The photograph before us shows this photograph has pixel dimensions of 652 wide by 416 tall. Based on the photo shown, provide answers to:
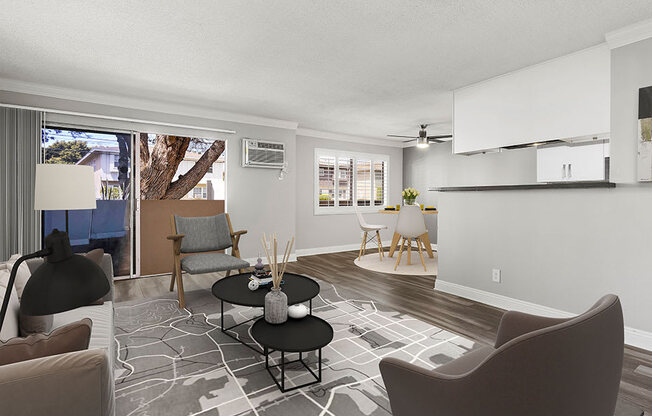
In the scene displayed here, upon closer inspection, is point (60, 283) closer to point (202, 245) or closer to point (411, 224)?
point (202, 245)

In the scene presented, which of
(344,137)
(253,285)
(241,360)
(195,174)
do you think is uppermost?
(344,137)

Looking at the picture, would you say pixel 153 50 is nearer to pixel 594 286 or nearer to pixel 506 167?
pixel 594 286

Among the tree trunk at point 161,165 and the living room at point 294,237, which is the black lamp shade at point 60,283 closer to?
the living room at point 294,237

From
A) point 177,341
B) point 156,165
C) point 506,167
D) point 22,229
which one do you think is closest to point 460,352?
point 177,341

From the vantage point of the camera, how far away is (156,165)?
20.7 ft

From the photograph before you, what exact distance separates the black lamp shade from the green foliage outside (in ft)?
14.0

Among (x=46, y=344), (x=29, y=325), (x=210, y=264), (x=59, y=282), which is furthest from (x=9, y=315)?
(x=210, y=264)

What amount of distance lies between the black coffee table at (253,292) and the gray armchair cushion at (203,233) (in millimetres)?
1192

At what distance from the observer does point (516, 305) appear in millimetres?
3320

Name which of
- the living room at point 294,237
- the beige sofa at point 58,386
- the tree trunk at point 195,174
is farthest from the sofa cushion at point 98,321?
the tree trunk at point 195,174

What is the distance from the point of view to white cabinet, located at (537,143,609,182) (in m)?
3.61

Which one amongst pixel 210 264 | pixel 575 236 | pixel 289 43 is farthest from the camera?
pixel 210 264

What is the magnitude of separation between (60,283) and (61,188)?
192 centimetres

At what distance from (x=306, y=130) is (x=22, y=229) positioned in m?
4.41
